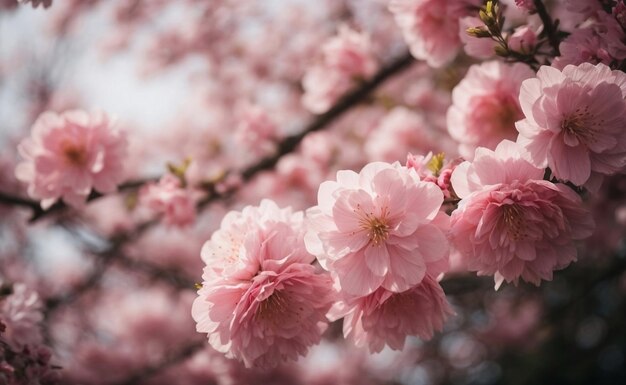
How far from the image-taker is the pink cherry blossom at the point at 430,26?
5.84 ft

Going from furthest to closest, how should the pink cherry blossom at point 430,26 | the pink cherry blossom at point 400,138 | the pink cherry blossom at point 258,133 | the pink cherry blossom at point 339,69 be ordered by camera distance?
the pink cherry blossom at point 400,138
the pink cherry blossom at point 258,133
the pink cherry blossom at point 339,69
the pink cherry blossom at point 430,26

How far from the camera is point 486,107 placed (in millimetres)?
1769

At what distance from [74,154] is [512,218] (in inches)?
69.5

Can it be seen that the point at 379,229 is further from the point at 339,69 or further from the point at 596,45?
the point at 339,69

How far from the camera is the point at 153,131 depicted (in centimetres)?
706

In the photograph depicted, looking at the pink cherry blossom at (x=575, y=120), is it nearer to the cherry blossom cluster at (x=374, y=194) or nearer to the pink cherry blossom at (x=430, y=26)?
the cherry blossom cluster at (x=374, y=194)

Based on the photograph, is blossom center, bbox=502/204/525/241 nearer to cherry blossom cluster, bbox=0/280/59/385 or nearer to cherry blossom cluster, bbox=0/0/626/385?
cherry blossom cluster, bbox=0/0/626/385

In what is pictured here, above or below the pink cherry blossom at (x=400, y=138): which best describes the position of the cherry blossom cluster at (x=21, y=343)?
above

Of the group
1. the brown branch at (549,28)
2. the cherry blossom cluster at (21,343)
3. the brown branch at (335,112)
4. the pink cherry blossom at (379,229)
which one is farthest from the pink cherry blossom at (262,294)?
the brown branch at (335,112)

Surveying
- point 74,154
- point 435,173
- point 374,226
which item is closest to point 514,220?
point 435,173

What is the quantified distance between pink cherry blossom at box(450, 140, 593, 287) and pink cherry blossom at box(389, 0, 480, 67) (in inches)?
29.5

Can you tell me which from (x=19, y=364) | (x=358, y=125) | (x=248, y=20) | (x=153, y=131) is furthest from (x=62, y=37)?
(x=19, y=364)

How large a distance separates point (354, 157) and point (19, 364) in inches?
111

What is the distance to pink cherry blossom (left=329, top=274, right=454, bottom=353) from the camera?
4.24 ft
